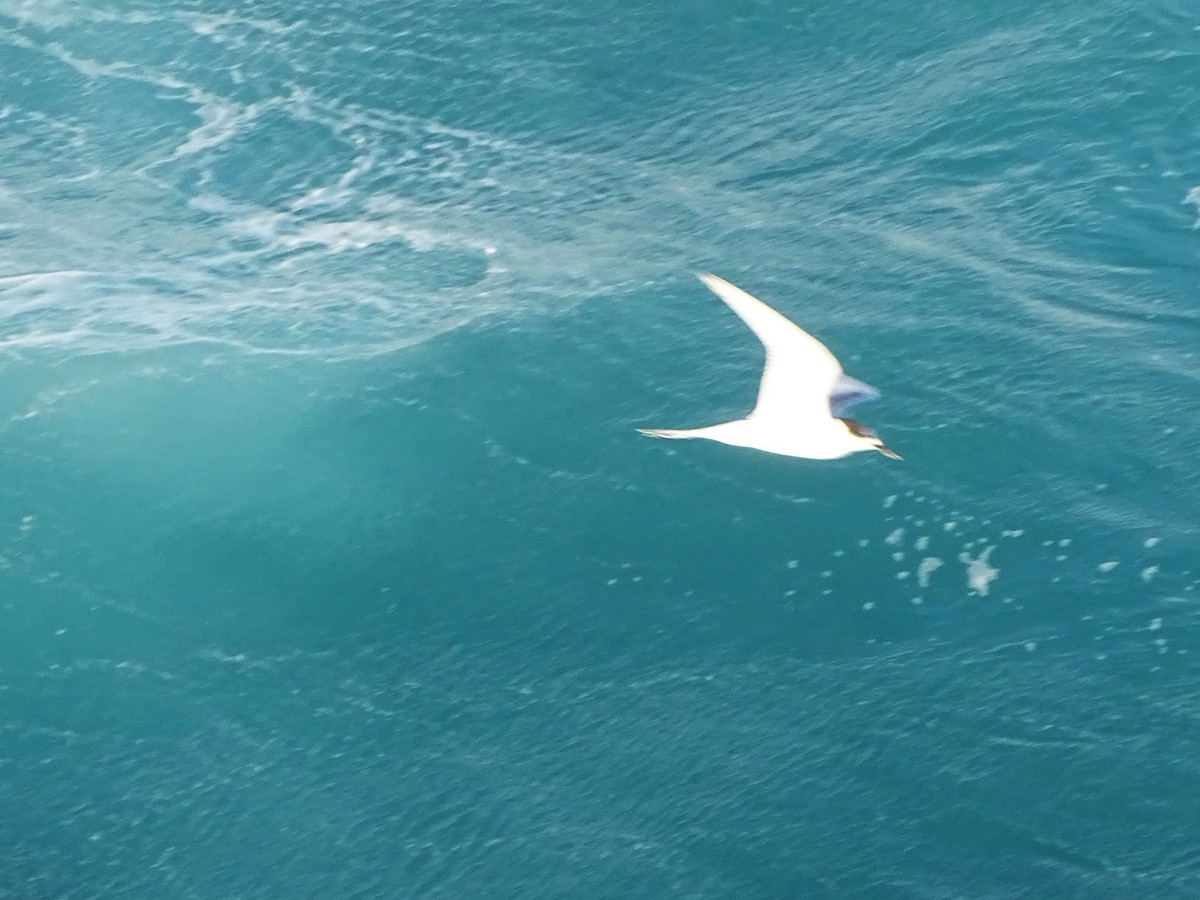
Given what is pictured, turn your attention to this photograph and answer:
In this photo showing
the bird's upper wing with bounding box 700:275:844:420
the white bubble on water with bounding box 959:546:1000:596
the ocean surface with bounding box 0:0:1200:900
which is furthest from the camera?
the white bubble on water with bounding box 959:546:1000:596

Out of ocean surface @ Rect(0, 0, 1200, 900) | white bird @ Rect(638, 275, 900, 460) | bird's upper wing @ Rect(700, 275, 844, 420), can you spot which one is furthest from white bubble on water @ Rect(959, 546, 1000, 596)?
bird's upper wing @ Rect(700, 275, 844, 420)

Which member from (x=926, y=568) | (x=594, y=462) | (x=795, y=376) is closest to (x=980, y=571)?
(x=926, y=568)

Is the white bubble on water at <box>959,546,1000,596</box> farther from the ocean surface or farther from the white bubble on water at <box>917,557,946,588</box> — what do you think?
the white bubble on water at <box>917,557,946,588</box>

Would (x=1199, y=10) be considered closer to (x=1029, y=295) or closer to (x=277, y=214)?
(x=1029, y=295)

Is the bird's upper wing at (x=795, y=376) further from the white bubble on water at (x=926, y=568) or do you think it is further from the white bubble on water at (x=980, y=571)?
the white bubble on water at (x=980, y=571)

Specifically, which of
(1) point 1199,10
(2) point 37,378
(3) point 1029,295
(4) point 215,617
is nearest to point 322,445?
(4) point 215,617

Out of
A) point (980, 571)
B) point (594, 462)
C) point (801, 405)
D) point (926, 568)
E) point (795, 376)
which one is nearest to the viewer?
point (795, 376)

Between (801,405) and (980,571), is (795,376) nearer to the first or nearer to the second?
(801,405)

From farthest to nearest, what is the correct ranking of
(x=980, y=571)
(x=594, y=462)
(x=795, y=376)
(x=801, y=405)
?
1. (x=594, y=462)
2. (x=980, y=571)
3. (x=801, y=405)
4. (x=795, y=376)
